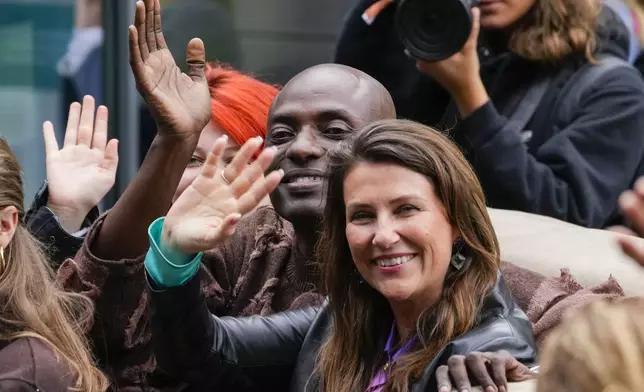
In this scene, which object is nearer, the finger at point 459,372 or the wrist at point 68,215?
the finger at point 459,372

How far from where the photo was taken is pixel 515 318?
2.34m

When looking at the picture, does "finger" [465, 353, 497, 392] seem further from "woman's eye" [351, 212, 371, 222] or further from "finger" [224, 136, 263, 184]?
"finger" [224, 136, 263, 184]

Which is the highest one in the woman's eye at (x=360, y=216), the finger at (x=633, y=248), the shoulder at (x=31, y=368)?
the finger at (x=633, y=248)

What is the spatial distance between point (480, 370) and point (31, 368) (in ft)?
2.63

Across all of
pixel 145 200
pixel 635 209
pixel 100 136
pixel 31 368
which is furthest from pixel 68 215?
pixel 635 209

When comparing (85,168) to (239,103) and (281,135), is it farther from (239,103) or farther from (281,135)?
(281,135)

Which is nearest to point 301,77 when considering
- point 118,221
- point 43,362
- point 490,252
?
point 118,221

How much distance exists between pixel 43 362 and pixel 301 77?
2.89 feet

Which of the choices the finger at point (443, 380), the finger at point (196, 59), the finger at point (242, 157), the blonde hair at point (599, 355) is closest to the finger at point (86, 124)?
the finger at point (196, 59)

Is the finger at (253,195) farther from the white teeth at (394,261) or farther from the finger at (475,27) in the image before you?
the finger at (475,27)

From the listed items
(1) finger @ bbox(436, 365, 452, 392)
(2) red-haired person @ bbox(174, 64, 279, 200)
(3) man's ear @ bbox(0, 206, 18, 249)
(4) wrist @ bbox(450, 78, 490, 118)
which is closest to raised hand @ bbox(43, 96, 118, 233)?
(2) red-haired person @ bbox(174, 64, 279, 200)

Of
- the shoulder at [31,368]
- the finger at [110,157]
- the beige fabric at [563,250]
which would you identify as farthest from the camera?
the finger at [110,157]

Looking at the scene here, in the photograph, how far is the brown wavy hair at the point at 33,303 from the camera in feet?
8.01

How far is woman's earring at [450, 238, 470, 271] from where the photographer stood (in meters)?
2.41
